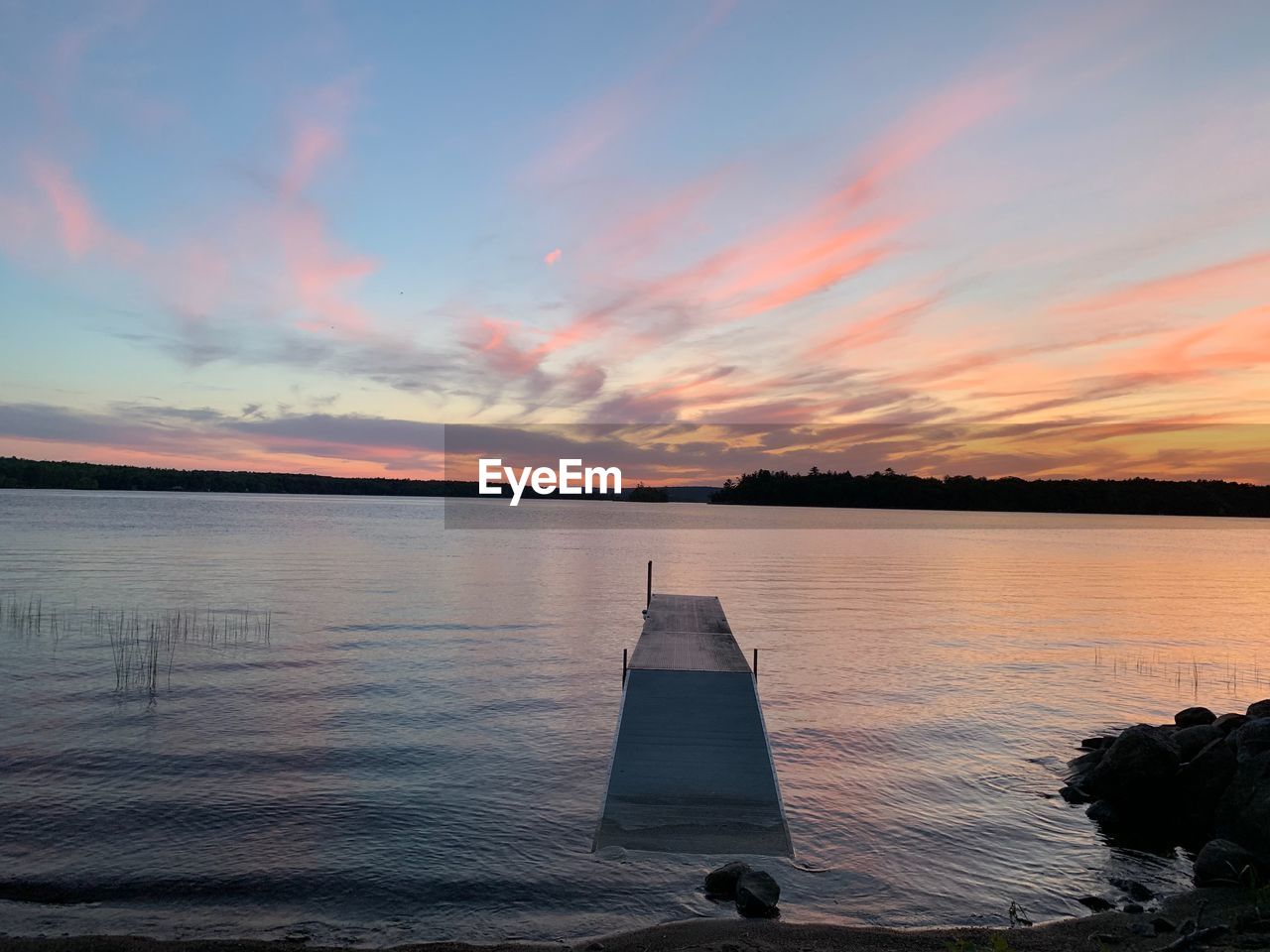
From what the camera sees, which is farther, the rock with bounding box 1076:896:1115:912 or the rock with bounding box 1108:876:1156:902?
the rock with bounding box 1108:876:1156:902

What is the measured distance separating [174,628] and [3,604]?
876 centimetres

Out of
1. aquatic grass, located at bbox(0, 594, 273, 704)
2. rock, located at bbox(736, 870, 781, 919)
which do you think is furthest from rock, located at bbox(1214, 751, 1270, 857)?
aquatic grass, located at bbox(0, 594, 273, 704)

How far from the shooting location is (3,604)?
3344 cm

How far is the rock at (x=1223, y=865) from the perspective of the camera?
11.3 metres

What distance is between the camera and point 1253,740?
44.7 feet

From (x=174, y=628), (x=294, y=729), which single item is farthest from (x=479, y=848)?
(x=174, y=628)

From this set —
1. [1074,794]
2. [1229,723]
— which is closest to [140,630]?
[1074,794]

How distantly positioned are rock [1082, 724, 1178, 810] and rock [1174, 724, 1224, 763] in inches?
48.7

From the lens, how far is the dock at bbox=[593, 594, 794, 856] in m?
11.9

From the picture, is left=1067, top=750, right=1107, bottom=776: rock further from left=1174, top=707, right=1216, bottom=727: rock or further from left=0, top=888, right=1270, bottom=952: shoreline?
left=0, top=888, right=1270, bottom=952: shoreline

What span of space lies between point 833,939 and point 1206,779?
28.7 feet

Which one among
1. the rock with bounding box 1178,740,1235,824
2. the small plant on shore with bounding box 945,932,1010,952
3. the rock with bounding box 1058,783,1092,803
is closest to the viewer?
the small plant on shore with bounding box 945,932,1010,952

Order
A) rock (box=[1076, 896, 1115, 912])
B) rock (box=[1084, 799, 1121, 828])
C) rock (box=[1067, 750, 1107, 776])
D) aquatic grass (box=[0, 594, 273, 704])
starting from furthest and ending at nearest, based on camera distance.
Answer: aquatic grass (box=[0, 594, 273, 704]) → rock (box=[1067, 750, 1107, 776]) → rock (box=[1084, 799, 1121, 828]) → rock (box=[1076, 896, 1115, 912])

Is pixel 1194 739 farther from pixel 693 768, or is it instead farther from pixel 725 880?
pixel 725 880
